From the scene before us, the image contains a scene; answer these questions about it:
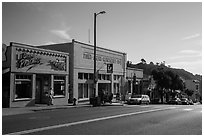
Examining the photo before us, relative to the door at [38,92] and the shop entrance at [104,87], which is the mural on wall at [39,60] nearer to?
the door at [38,92]

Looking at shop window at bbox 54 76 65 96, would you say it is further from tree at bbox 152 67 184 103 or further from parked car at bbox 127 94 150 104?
tree at bbox 152 67 184 103

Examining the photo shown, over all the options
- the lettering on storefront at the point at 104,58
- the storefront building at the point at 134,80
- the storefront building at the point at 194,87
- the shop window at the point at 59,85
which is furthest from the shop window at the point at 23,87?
the storefront building at the point at 194,87

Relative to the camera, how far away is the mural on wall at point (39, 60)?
2253 centimetres

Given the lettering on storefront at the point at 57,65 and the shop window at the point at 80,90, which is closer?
the lettering on storefront at the point at 57,65

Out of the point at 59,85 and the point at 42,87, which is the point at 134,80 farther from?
the point at 42,87

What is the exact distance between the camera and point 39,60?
24359 millimetres

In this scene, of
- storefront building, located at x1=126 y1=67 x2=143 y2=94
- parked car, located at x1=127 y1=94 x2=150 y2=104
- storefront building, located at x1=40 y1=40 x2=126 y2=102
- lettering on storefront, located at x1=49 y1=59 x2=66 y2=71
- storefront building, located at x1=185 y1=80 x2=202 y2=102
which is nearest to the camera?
lettering on storefront, located at x1=49 y1=59 x2=66 y2=71

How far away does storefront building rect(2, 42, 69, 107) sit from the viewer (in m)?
21.7

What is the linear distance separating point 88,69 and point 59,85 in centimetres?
544

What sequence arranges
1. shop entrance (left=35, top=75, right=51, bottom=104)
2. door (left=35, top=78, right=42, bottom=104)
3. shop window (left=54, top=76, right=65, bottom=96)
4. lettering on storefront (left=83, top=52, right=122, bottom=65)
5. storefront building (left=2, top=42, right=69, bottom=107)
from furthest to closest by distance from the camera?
lettering on storefront (left=83, top=52, right=122, bottom=65) < shop window (left=54, top=76, right=65, bottom=96) < shop entrance (left=35, top=75, right=51, bottom=104) < door (left=35, top=78, right=42, bottom=104) < storefront building (left=2, top=42, right=69, bottom=107)

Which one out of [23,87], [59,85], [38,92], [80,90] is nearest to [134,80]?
[80,90]

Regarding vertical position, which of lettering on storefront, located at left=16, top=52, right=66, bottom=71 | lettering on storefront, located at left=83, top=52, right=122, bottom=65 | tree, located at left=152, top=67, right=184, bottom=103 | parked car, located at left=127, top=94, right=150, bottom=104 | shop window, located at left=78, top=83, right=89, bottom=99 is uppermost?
lettering on storefront, located at left=83, top=52, right=122, bottom=65

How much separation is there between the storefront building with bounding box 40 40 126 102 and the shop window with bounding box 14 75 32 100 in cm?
577

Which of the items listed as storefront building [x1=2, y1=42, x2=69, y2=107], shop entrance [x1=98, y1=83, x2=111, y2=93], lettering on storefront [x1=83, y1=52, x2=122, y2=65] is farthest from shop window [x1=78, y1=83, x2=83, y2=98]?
shop entrance [x1=98, y1=83, x2=111, y2=93]
